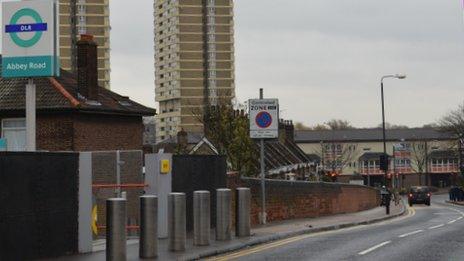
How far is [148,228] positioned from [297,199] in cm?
1499

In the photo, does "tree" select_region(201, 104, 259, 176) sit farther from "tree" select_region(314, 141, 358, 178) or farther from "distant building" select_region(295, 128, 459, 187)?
"distant building" select_region(295, 128, 459, 187)

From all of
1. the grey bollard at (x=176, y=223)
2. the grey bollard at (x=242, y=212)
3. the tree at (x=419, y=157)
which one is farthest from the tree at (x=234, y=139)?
the tree at (x=419, y=157)

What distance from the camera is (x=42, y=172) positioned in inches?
514

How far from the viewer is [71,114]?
29.0 m

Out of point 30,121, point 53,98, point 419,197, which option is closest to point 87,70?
point 53,98

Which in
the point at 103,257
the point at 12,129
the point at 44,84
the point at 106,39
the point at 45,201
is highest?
the point at 106,39

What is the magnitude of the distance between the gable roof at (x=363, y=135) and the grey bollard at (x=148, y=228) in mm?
123624

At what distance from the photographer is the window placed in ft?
95.3

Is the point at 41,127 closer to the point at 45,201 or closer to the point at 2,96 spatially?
the point at 2,96

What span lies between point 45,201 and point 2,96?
57.5 ft

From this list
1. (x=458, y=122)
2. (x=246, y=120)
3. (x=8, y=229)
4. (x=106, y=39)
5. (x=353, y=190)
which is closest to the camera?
(x=8, y=229)

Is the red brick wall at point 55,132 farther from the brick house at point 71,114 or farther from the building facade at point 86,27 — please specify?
the building facade at point 86,27

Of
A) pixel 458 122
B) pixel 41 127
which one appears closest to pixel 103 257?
pixel 41 127

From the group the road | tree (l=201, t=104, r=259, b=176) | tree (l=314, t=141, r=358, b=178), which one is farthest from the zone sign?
tree (l=314, t=141, r=358, b=178)
